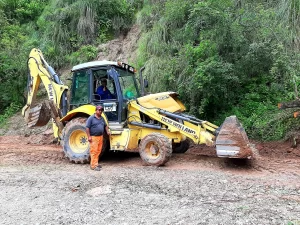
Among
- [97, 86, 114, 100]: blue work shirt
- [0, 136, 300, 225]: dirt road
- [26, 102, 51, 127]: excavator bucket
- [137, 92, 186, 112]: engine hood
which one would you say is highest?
[97, 86, 114, 100]: blue work shirt

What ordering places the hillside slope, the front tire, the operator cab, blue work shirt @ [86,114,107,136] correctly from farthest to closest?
the hillside slope, the front tire, the operator cab, blue work shirt @ [86,114,107,136]

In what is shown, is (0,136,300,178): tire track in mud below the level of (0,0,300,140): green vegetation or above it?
below

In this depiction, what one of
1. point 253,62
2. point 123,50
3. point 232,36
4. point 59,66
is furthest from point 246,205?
point 59,66

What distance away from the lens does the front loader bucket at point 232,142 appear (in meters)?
6.46

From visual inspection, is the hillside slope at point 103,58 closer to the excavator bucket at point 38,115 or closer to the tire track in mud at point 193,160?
the tire track in mud at point 193,160

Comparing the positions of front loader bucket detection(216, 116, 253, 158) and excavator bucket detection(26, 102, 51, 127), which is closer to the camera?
front loader bucket detection(216, 116, 253, 158)

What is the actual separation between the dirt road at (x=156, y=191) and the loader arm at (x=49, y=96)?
1070 mm

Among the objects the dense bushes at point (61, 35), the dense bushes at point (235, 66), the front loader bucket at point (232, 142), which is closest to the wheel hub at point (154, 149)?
the front loader bucket at point (232, 142)

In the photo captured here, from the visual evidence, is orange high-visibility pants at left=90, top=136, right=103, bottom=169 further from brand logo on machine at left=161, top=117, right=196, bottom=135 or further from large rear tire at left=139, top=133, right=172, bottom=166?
brand logo on machine at left=161, top=117, right=196, bottom=135

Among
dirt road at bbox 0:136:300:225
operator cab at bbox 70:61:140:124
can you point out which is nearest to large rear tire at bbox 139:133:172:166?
dirt road at bbox 0:136:300:225

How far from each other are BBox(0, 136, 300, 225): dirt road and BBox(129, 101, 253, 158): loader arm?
444 millimetres

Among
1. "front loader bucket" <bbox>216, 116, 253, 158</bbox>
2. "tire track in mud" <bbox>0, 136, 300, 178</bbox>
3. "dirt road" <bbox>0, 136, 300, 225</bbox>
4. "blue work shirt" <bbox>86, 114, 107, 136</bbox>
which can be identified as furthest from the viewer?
"blue work shirt" <bbox>86, 114, 107, 136</bbox>

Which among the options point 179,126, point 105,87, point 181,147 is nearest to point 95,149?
point 105,87

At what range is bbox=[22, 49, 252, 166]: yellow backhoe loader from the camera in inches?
283
